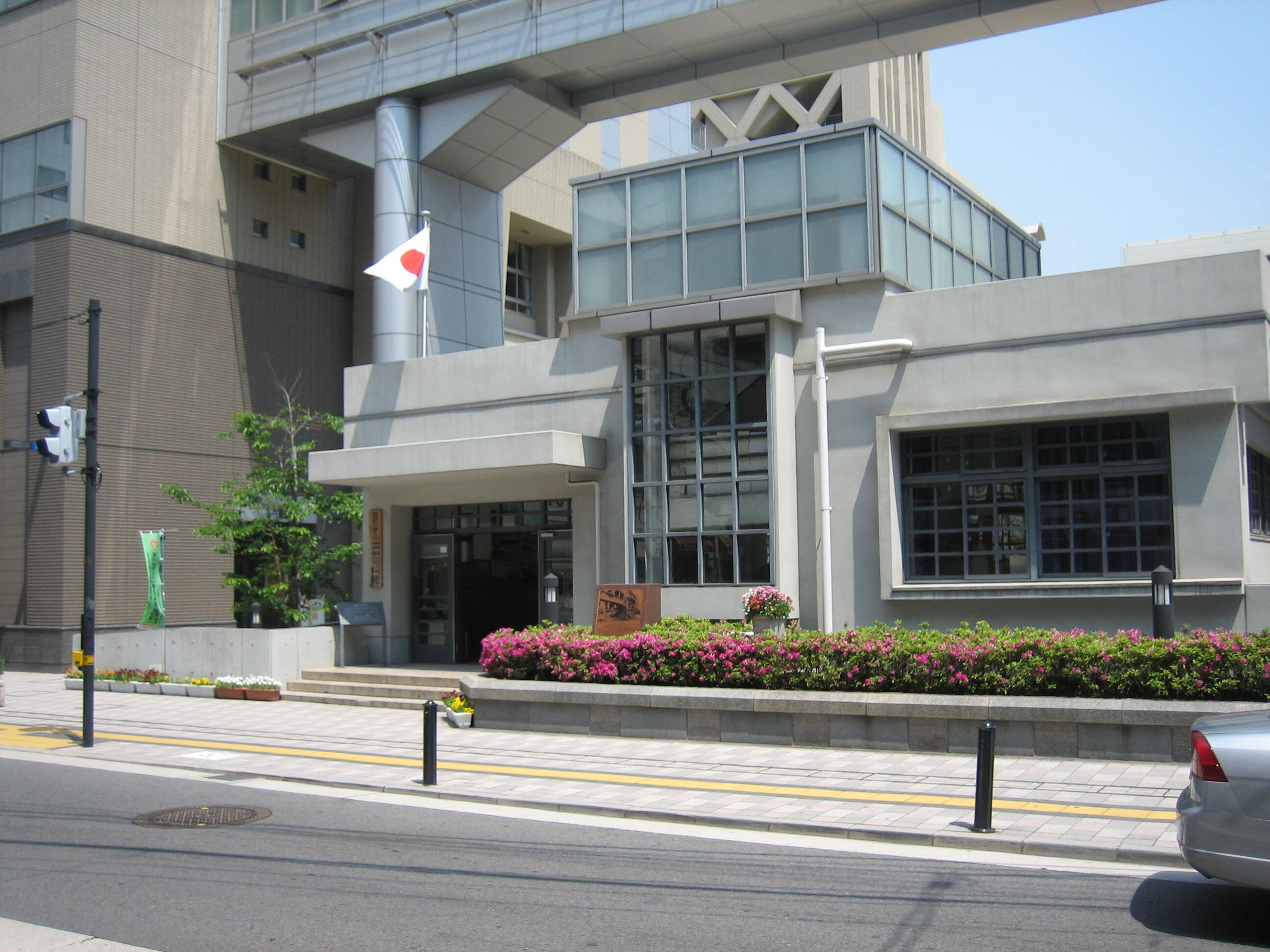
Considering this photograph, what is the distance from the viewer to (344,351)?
32.6 m

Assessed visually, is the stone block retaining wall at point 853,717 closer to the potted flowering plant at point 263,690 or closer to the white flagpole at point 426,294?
the potted flowering plant at point 263,690

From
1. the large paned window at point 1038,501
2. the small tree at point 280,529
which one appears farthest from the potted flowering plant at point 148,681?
the large paned window at point 1038,501

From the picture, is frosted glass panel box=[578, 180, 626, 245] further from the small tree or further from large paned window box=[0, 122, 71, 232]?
large paned window box=[0, 122, 71, 232]

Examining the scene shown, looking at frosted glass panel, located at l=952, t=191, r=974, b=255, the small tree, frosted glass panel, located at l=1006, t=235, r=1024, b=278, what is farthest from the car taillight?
the small tree

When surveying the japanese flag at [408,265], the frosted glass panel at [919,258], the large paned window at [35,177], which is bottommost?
the frosted glass panel at [919,258]

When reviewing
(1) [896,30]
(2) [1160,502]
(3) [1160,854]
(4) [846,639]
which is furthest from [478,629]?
(3) [1160,854]

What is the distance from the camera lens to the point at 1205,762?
21.8 feet

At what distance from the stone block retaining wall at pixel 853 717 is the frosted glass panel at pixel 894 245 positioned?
7.29 metres

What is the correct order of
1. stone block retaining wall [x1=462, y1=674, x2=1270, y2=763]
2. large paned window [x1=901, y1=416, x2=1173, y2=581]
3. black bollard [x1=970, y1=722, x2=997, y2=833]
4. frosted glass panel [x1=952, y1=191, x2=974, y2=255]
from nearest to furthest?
black bollard [x1=970, y1=722, x2=997, y2=833] < stone block retaining wall [x1=462, y1=674, x2=1270, y2=763] < large paned window [x1=901, y1=416, x2=1173, y2=581] < frosted glass panel [x1=952, y1=191, x2=974, y2=255]

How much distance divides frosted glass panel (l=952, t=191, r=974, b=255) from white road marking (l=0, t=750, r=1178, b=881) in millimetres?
13335

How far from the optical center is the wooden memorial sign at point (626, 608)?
1683 centimetres

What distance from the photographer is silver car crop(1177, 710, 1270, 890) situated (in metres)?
6.32

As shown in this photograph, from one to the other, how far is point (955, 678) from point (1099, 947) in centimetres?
663

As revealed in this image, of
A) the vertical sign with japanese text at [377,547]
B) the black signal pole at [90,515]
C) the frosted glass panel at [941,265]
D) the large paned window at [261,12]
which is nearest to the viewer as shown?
the black signal pole at [90,515]
